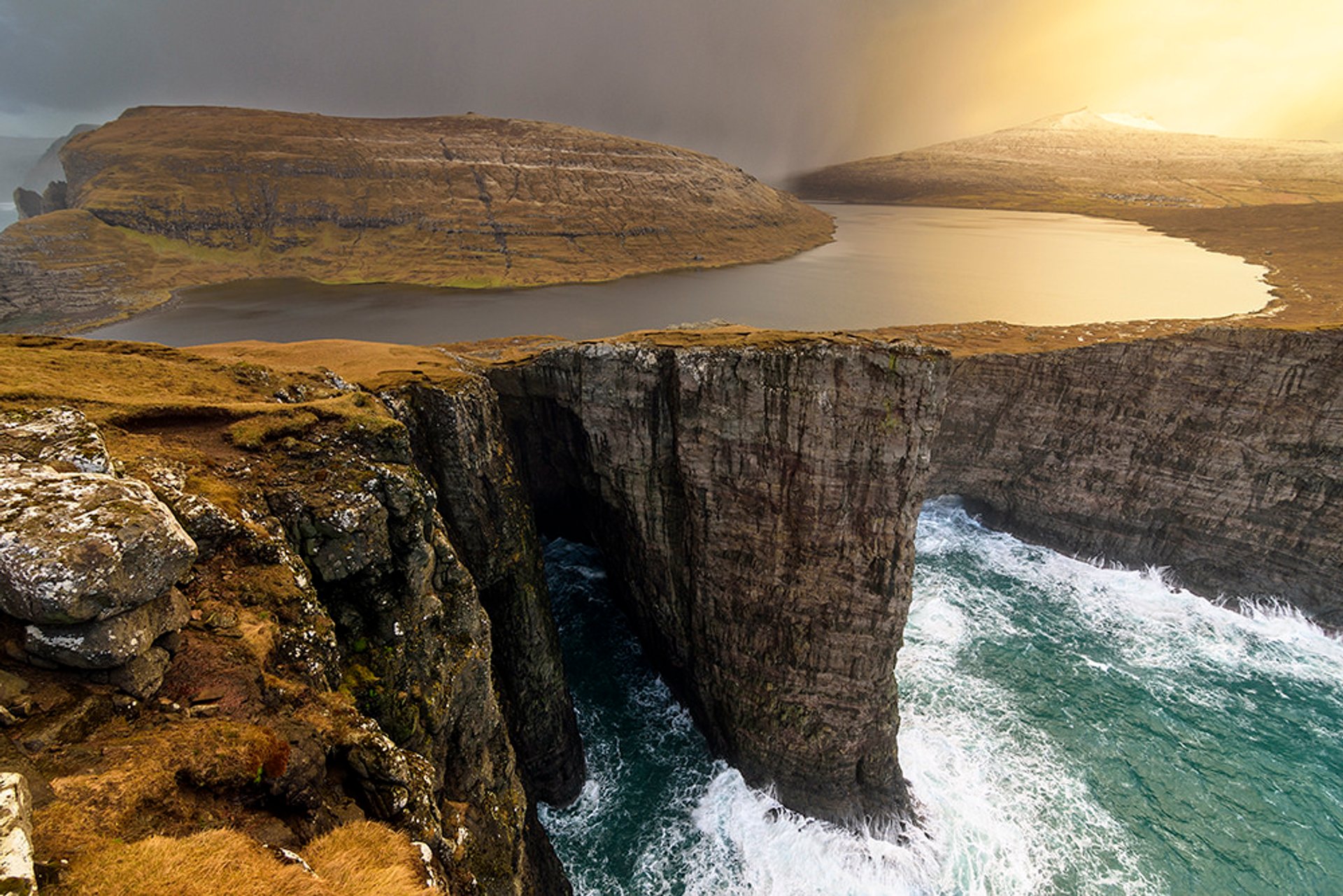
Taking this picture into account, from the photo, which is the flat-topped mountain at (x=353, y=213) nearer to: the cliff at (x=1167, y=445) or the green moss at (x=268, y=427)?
the cliff at (x=1167, y=445)

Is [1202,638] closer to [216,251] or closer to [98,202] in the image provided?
[216,251]

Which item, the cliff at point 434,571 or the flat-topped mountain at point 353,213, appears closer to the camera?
the cliff at point 434,571

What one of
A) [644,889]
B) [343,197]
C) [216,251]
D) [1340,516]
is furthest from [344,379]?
[343,197]

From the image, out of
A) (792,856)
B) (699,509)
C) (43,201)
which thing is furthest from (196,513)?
(43,201)

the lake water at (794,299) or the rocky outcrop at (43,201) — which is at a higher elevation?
the rocky outcrop at (43,201)

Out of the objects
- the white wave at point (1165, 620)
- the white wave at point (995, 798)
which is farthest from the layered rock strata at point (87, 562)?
the white wave at point (1165, 620)

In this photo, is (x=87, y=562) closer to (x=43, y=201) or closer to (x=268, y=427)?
(x=268, y=427)

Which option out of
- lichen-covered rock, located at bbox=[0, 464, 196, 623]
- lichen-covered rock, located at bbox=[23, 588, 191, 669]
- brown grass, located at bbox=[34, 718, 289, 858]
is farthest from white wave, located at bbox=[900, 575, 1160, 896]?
lichen-covered rock, located at bbox=[0, 464, 196, 623]
